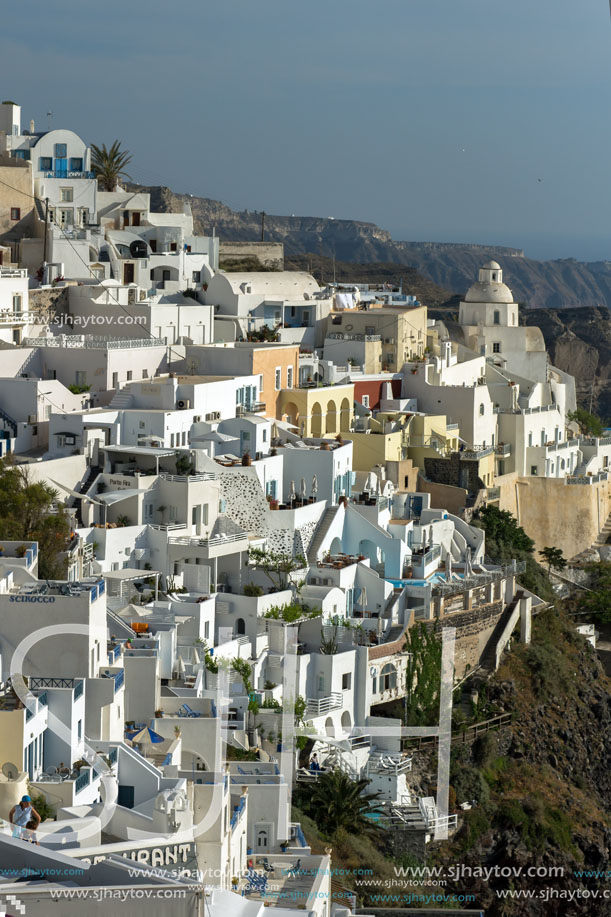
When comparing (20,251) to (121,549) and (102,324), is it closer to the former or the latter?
(102,324)

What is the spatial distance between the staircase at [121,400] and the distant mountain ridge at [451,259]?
196 ft

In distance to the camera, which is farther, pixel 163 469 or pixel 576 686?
pixel 576 686

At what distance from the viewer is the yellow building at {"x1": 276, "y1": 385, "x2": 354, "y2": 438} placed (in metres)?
32.0

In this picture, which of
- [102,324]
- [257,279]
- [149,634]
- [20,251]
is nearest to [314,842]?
[149,634]

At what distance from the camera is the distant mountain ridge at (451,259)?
9838 cm

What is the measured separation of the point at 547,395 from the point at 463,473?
26.7 ft

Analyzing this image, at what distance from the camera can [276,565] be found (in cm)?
2556

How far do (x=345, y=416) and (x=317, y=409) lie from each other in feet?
3.60

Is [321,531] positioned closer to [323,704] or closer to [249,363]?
[323,704]

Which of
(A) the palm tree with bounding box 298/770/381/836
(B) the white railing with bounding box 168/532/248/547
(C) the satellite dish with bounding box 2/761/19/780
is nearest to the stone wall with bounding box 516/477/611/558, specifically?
(B) the white railing with bounding box 168/532/248/547

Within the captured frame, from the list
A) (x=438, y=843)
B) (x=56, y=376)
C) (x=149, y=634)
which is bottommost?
(x=438, y=843)

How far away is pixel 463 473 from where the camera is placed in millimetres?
34062

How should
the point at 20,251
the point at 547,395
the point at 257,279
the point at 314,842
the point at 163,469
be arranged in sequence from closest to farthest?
the point at 314,842 → the point at 163,469 → the point at 20,251 → the point at 257,279 → the point at 547,395

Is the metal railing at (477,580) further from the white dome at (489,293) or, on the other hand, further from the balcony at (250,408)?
the white dome at (489,293)
